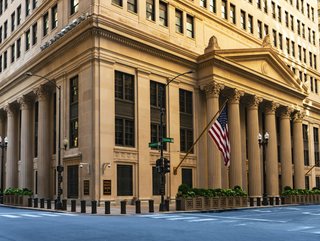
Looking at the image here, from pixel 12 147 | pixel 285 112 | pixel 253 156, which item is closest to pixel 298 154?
pixel 285 112

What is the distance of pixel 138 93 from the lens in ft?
137

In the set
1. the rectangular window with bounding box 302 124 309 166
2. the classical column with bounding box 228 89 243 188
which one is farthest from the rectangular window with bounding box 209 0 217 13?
the rectangular window with bounding box 302 124 309 166

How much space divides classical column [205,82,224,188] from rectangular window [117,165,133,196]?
967 centimetres

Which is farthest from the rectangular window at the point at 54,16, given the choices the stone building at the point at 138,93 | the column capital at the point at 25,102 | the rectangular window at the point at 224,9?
the rectangular window at the point at 224,9

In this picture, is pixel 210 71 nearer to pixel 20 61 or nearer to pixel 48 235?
pixel 20 61

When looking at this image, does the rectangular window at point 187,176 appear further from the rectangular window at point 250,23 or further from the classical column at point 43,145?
the rectangular window at point 250,23

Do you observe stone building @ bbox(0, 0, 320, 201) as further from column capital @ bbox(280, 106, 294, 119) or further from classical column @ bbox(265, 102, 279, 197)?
column capital @ bbox(280, 106, 294, 119)

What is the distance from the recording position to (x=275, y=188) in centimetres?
5528

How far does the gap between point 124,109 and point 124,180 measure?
633 cm

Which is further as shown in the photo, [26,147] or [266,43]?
[266,43]

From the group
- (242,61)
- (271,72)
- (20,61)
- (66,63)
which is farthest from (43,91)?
(271,72)

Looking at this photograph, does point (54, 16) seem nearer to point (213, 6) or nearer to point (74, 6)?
point (74, 6)

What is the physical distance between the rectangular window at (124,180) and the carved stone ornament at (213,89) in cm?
1243

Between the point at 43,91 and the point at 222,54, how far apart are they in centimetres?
1916
